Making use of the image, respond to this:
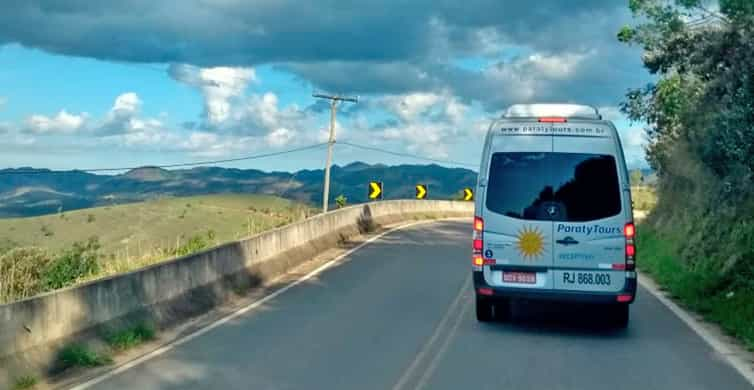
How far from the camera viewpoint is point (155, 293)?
12594 mm

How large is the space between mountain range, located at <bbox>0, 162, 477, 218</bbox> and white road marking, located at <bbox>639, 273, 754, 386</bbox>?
412 inches

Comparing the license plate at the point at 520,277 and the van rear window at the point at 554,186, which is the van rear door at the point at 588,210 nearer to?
the van rear window at the point at 554,186

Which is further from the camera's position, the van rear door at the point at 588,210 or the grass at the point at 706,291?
the grass at the point at 706,291

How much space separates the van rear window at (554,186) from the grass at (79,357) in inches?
207

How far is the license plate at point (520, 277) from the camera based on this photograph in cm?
1238

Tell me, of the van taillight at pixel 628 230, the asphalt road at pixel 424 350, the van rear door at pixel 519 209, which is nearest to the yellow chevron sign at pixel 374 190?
the asphalt road at pixel 424 350

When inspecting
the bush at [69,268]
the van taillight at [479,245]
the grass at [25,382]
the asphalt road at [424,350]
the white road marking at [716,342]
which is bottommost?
the white road marking at [716,342]

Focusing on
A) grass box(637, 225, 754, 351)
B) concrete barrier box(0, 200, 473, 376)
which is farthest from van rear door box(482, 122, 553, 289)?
concrete barrier box(0, 200, 473, 376)

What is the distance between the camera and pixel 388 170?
625 feet

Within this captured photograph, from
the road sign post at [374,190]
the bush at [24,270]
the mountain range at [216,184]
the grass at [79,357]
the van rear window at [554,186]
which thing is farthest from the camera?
the mountain range at [216,184]

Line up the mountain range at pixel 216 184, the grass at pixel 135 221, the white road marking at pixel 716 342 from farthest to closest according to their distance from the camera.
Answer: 1. the mountain range at pixel 216 184
2. the grass at pixel 135 221
3. the white road marking at pixel 716 342

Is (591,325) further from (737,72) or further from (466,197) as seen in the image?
(466,197)

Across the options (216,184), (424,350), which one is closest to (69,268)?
(424,350)

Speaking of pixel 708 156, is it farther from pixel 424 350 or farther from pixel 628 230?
pixel 424 350
